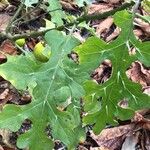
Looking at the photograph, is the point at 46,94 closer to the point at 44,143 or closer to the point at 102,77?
the point at 44,143

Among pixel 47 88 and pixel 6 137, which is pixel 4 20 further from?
pixel 47 88

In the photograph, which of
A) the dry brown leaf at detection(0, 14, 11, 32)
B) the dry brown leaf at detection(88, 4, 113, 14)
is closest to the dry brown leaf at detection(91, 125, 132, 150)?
the dry brown leaf at detection(0, 14, 11, 32)

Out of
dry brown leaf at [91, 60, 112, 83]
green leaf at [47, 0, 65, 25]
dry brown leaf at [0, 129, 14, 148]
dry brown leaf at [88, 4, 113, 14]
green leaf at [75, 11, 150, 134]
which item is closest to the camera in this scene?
green leaf at [75, 11, 150, 134]

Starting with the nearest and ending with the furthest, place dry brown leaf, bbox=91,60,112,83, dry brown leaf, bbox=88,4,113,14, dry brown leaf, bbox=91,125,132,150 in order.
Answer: dry brown leaf, bbox=91,125,132,150 < dry brown leaf, bbox=91,60,112,83 < dry brown leaf, bbox=88,4,113,14

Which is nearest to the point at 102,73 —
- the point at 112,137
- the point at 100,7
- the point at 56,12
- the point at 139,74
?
the point at 139,74

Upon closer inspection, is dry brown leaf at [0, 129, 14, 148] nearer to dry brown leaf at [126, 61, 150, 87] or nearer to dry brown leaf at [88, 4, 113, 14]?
dry brown leaf at [126, 61, 150, 87]

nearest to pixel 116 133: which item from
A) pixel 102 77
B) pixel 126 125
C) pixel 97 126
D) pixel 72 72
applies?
pixel 126 125

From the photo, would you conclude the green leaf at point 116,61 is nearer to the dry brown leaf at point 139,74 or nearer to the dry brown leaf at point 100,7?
the dry brown leaf at point 139,74

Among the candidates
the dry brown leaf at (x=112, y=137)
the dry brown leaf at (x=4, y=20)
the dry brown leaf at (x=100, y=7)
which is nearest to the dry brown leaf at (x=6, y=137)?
the dry brown leaf at (x=112, y=137)

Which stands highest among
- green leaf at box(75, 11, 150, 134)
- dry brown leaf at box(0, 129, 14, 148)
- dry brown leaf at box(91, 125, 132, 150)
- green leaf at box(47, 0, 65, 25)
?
green leaf at box(75, 11, 150, 134)
